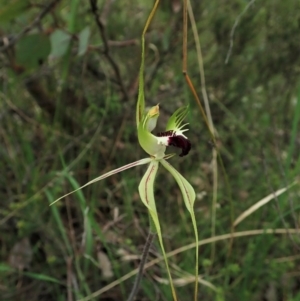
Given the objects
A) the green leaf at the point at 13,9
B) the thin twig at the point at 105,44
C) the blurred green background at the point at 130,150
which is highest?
the green leaf at the point at 13,9

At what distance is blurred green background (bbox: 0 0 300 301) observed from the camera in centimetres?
130

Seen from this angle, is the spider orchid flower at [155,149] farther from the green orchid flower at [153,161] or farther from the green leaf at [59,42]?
the green leaf at [59,42]

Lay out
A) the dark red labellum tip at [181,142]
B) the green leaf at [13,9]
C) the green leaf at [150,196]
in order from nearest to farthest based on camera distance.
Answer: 1. the green leaf at [150,196]
2. the dark red labellum tip at [181,142]
3. the green leaf at [13,9]

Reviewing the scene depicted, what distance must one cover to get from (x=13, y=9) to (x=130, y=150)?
595 millimetres

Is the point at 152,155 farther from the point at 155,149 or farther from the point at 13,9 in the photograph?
the point at 13,9

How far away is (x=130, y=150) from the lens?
5.55ft

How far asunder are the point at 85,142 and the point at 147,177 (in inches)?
37.3

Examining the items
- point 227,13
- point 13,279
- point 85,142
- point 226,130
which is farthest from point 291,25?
point 13,279

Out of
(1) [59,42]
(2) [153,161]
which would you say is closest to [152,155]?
(2) [153,161]

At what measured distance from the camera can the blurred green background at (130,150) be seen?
4.28 ft

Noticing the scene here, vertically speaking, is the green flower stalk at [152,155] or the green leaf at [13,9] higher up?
the green leaf at [13,9]

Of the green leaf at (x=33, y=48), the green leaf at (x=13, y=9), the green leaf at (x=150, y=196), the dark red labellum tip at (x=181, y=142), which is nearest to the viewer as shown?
the green leaf at (x=150, y=196)

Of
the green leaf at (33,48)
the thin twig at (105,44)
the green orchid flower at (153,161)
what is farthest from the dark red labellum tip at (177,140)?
the green leaf at (33,48)

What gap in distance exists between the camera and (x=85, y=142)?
166 cm
